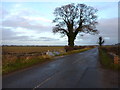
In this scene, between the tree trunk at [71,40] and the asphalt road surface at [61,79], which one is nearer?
the asphalt road surface at [61,79]

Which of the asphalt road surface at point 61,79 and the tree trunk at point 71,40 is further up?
the tree trunk at point 71,40

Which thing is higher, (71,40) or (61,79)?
(71,40)

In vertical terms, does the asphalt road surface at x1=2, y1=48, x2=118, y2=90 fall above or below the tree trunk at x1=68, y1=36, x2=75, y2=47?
below

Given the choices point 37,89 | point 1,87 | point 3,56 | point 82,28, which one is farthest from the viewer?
point 82,28

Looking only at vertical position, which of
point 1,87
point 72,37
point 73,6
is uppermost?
point 73,6

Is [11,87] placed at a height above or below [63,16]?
below

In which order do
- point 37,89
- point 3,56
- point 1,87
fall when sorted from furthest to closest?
point 3,56
point 1,87
point 37,89

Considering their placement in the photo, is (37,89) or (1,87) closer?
(37,89)

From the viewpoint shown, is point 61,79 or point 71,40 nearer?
point 61,79

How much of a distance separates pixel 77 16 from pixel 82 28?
3.78 metres

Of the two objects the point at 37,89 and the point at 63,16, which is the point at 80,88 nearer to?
the point at 37,89

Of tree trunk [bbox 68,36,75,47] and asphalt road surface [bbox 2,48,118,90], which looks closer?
asphalt road surface [bbox 2,48,118,90]

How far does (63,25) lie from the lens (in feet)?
173

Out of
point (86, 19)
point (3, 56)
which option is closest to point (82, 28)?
point (86, 19)
